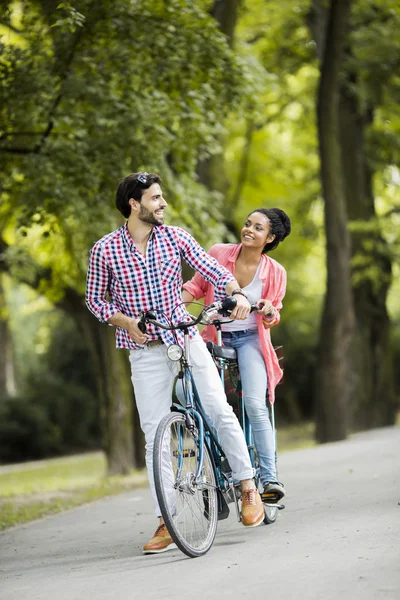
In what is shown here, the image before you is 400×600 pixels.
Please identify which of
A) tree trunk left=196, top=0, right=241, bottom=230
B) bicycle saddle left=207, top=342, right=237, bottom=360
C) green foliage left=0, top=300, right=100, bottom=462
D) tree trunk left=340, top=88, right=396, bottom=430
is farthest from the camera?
green foliage left=0, top=300, right=100, bottom=462

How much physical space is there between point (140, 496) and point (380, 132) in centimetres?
1168

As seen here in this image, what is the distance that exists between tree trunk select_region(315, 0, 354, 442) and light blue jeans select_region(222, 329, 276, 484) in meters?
11.1

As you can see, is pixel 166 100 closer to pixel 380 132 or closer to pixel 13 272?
pixel 13 272

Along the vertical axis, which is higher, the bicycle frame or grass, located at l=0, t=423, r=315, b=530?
the bicycle frame

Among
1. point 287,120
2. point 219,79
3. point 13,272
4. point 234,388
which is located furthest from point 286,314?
point 234,388

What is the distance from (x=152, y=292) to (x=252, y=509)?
55.1 inches

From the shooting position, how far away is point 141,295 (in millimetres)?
6285

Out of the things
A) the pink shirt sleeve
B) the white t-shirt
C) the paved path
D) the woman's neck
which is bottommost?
the paved path

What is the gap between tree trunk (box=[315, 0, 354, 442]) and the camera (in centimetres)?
1784

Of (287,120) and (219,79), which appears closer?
(219,79)

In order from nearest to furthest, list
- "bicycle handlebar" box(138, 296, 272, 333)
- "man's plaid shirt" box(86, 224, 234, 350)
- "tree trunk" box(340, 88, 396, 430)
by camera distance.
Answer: "bicycle handlebar" box(138, 296, 272, 333), "man's plaid shirt" box(86, 224, 234, 350), "tree trunk" box(340, 88, 396, 430)

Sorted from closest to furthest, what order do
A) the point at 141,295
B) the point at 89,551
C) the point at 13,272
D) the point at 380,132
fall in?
the point at 141,295 → the point at 89,551 → the point at 13,272 → the point at 380,132

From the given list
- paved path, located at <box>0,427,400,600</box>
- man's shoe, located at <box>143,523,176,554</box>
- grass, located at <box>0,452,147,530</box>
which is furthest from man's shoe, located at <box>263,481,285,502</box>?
grass, located at <box>0,452,147,530</box>

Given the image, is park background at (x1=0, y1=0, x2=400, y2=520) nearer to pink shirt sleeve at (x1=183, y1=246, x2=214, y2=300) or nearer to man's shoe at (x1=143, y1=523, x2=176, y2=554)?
pink shirt sleeve at (x1=183, y1=246, x2=214, y2=300)
